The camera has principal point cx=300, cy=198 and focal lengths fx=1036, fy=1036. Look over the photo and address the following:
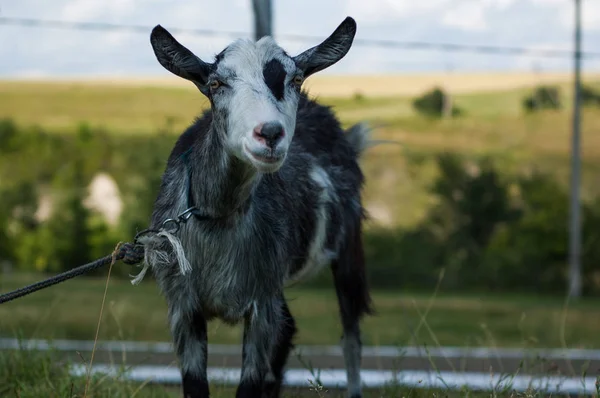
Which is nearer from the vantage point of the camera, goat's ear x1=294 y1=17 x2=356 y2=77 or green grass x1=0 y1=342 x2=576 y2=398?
goat's ear x1=294 y1=17 x2=356 y2=77

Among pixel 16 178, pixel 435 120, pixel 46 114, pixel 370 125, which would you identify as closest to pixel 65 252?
pixel 16 178

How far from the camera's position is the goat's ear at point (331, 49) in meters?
5.26

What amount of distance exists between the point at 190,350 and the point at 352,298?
8.11 ft

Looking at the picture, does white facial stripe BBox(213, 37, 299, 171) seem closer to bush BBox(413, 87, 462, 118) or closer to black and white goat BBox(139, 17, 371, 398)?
black and white goat BBox(139, 17, 371, 398)

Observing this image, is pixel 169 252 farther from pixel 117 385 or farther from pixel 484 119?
pixel 484 119

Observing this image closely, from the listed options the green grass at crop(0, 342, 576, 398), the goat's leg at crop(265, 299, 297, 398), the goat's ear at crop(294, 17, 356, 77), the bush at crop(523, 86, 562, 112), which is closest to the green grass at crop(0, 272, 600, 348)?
the green grass at crop(0, 342, 576, 398)

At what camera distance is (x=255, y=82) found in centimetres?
499

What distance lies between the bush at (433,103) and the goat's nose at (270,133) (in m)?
29.8

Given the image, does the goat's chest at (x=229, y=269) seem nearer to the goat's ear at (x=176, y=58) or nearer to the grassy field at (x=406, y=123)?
the goat's ear at (x=176, y=58)

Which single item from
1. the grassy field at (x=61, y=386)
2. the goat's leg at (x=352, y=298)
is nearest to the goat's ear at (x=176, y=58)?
the grassy field at (x=61, y=386)

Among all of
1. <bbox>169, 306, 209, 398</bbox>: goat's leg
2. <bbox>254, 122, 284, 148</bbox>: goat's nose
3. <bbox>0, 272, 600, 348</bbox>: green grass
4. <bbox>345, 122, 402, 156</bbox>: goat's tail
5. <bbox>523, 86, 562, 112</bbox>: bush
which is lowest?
<bbox>0, 272, 600, 348</bbox>: green grass

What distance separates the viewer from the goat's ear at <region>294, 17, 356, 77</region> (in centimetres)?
526

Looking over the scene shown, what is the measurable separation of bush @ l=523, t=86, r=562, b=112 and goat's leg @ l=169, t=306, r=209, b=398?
32389 millimetres

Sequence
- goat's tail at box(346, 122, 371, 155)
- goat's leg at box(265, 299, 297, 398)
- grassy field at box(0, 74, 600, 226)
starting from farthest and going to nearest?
grassy field at box(0, 74, 600, 226)
goat's tail at box(346, 122, 371, 155)
goat's leg at box(265, 299, 297, 398)
